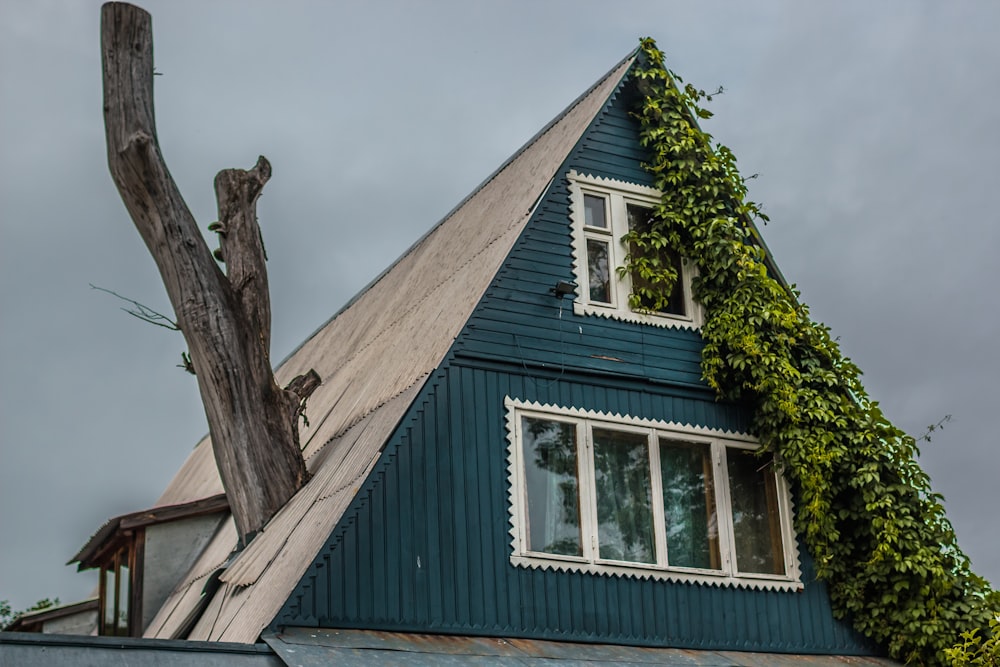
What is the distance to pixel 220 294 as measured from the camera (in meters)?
15.6

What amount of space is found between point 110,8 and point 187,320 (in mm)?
3871

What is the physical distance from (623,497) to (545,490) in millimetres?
937

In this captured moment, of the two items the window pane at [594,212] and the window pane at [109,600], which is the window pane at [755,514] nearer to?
the window pane at [594,212]

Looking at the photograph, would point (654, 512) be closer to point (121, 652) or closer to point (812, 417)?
point (812, 417)

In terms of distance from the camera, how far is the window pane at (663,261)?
Answer: 15469 millimetres

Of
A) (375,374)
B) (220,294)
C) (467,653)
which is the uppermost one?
(220,294)

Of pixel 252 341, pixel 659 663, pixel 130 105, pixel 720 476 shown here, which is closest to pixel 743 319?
pixel 720 476

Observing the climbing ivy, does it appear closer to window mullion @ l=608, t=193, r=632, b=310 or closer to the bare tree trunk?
window mullion @ l=608, t=193, r=632, b=310

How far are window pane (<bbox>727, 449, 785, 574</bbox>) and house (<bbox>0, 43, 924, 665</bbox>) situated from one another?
0.03 m

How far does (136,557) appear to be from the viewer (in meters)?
17.5

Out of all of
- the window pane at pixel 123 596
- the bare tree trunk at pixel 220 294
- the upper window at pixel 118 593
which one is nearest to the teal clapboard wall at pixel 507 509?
the bare tree trunk at pixel 220 294

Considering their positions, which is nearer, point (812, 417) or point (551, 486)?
point (551, 486)

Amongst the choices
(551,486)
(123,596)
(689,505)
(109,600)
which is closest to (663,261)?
(689,505)

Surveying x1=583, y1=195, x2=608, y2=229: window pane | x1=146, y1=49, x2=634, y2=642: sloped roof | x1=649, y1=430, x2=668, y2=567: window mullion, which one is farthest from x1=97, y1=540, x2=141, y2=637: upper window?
x1=583, y1=195, x2=608, y2=229: window pane
